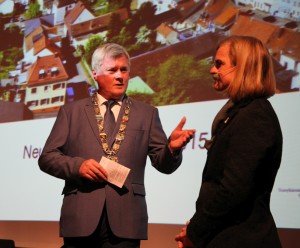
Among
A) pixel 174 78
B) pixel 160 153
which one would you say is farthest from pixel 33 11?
pixel 160 153

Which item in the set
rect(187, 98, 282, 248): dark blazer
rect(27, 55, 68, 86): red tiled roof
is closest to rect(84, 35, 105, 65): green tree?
rect(27, 55, 68, 86): red tiled roof

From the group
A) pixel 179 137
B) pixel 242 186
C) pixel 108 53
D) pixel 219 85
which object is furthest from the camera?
pixel 108 53

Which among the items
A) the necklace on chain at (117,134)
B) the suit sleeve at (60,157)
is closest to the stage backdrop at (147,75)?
the necklace on chain at (117,134)

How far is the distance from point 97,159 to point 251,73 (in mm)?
826

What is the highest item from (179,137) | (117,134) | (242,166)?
(242,166)

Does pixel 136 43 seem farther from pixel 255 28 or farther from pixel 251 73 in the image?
pixel 251 73

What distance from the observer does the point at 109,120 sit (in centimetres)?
235

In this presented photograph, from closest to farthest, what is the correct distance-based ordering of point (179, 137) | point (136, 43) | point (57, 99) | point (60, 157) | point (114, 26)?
point (179, 137)
point (60, 157)
point (136, 43)
point (114, 26)
point (57, 99)

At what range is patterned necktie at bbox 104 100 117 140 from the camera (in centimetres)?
232

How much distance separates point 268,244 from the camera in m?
1.62

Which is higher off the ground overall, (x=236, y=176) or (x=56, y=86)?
(x=236, y=176)

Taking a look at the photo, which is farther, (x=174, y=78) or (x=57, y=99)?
(x=57, y=99)

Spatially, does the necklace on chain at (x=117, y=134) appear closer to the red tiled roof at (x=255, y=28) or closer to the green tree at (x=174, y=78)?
the green tree at (x=174, y=78)

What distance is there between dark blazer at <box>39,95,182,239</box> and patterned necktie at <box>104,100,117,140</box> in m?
0.03
